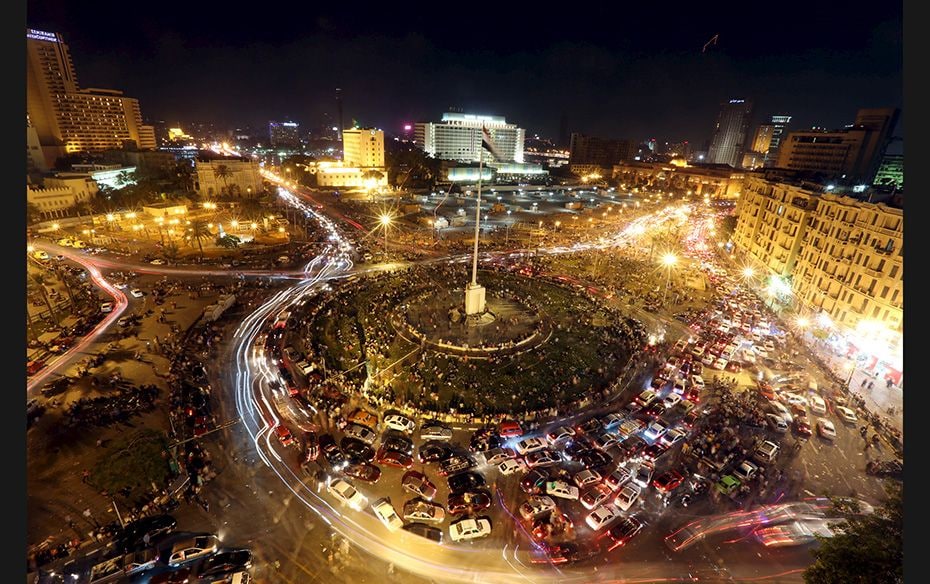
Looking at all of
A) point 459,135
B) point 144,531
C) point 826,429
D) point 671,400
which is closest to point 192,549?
point 144,531

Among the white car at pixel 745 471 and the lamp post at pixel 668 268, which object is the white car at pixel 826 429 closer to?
the white car at pixel 745 471

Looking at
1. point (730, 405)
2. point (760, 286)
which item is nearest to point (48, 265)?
point (730, 405)

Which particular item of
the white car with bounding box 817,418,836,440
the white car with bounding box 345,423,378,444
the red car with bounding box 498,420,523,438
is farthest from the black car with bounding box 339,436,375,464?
the white car with bounding box 817,418,836,440

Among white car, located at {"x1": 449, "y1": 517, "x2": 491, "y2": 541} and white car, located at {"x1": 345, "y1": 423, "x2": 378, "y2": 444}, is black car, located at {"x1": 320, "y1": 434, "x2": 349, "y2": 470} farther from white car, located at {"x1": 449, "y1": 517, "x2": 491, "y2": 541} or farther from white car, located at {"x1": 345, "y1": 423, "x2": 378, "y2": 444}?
white car, located at {"x1": 449, "y1": 517, "x2": 491, "y2": 541}

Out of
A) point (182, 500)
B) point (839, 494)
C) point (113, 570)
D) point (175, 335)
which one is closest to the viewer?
point (113, 570)

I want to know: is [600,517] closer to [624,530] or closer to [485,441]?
[624,530]

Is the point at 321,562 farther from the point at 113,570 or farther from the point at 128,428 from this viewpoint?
the point at 128,428
